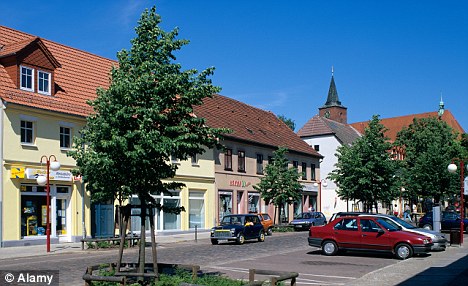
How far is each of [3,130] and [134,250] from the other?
323 inches

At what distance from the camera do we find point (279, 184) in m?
44.1

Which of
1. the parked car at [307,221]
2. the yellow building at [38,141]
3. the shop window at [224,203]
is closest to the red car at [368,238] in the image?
the yellow building at [38,141]

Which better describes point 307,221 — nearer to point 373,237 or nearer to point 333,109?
point 373,237

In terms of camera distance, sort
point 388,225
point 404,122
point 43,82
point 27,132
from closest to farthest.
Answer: point 388,225
point 27,132
point 43,82
point 404,122

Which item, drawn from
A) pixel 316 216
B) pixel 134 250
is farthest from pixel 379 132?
pixel 134 250

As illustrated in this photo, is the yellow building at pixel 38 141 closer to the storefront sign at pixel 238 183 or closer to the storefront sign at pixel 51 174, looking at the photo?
the storefront sign at pixel 51 174

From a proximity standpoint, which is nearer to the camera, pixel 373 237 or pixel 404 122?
pixel 373 237

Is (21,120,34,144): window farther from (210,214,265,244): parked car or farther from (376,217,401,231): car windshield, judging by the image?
(376,217,401,231): car windshield

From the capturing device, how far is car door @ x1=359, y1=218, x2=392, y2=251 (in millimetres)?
21859

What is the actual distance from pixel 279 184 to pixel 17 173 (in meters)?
21.6

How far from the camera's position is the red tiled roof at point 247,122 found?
4519 cm

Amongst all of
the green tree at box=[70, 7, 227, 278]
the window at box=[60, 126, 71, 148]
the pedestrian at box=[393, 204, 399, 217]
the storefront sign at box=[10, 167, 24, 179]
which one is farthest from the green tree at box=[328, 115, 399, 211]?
the pedestrian at box=[393, 204, 399, 217]

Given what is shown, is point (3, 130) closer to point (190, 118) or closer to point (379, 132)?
point (190, 118)

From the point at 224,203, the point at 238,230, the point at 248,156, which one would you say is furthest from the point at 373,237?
the point at 248,156
